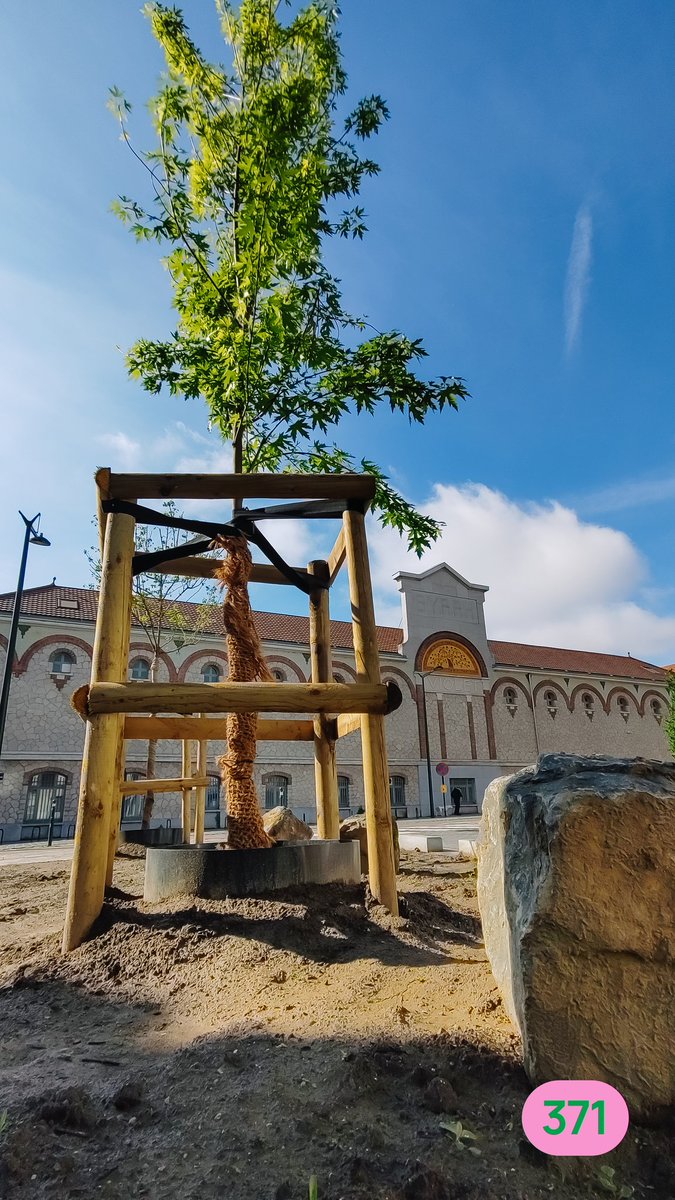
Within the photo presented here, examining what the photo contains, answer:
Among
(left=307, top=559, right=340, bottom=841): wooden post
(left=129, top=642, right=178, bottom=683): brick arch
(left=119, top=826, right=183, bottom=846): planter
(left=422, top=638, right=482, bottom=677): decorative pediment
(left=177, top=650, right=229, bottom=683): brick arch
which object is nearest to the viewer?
(left=307, top=559, right=340, bottom=841): wooden post

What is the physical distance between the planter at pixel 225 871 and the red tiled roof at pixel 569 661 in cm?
3252

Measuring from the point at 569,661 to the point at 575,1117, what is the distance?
3975 centimetres

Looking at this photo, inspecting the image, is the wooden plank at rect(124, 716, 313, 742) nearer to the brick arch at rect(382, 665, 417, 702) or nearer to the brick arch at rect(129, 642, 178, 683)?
the brick arch at rect(129, 642, 178, 683)

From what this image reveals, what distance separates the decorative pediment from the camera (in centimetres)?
3331

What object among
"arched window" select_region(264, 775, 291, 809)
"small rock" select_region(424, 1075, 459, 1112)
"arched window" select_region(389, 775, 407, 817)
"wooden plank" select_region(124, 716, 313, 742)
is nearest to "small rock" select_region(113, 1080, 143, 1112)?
"small rock" select_region(424, 1075, 459, 1112)

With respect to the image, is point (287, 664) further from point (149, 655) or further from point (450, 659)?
point (450, 659)

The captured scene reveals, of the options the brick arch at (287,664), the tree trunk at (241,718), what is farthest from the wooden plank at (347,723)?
the brick arch at (287,664)

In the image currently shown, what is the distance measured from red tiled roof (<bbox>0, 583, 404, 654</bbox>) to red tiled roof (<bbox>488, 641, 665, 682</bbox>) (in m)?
7.49

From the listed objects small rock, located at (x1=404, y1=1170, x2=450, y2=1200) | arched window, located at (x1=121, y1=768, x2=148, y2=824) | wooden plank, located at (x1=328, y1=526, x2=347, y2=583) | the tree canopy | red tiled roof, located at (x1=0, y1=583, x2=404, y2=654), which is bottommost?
small rock, located at (x1=404, y1=1170, x2=450, y2=1200)

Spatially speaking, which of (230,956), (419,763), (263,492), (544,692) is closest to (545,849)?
(230,956)

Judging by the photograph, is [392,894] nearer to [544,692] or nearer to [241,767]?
[241,767]

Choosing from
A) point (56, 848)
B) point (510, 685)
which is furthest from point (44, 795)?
point (510, 685)

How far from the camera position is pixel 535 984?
1.76m

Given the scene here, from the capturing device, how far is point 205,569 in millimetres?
5883
